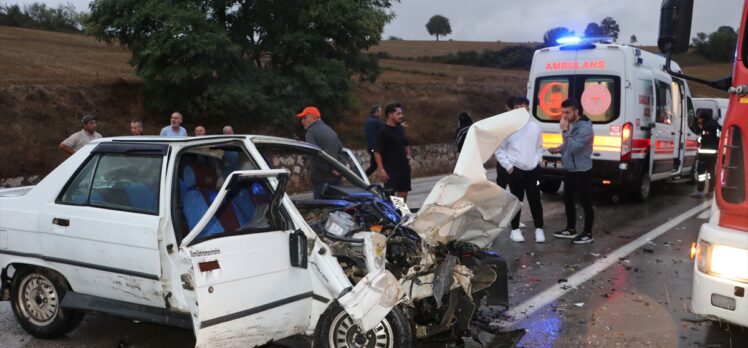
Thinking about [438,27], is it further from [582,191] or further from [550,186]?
[582,191]

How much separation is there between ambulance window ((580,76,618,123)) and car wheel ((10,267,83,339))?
8407mm

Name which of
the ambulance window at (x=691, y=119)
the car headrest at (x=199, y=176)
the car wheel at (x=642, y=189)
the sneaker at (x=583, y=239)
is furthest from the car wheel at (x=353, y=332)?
→ the ambulance window at (x=691, y=119)

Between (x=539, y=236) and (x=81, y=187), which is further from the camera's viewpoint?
(x=539, y=236)

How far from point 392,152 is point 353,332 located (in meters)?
4.11

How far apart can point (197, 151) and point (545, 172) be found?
7.58 metres

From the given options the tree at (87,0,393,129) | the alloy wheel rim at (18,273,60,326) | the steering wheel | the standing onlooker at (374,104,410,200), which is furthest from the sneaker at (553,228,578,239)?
the tree at (87,0,393,129)

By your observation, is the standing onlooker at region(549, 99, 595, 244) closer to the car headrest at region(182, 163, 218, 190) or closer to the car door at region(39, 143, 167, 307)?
the car headrest at region(182, 163, 218, 190)

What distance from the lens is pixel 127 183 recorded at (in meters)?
3.99

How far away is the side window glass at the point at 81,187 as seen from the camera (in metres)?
4.10

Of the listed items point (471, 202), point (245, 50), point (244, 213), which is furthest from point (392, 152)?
point (245, 50)

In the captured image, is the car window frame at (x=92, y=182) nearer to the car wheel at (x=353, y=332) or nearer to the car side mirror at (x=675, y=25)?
the car wheel at (x=353, y=332)

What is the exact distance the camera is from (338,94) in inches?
734

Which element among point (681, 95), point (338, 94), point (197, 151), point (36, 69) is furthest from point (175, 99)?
point (197, 151)

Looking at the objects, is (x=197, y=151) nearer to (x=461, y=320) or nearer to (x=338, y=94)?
(x=461, y=320)
